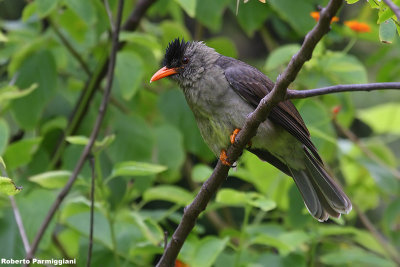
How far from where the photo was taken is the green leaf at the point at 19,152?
10.3ft

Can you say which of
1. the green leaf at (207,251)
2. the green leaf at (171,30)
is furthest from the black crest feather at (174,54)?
the green leaf at (207,251)

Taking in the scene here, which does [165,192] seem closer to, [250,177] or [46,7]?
[250,177]

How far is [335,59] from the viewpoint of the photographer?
3.51m

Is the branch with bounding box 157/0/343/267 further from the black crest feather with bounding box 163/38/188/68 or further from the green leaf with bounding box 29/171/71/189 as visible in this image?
the black crest feather with bounding box 163/38/188/68

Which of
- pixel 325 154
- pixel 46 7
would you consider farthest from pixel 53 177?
pixel 325 154

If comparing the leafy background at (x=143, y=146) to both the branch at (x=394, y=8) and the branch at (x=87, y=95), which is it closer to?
the branch at (x=87, y=95)

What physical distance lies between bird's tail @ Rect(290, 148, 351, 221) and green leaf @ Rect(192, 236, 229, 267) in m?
0.56

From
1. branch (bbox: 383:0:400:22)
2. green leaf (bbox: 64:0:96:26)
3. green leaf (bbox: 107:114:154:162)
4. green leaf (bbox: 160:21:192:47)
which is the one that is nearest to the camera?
branch (bbox: 383:0:400:22)

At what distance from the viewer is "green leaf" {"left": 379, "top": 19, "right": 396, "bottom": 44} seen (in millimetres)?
1837

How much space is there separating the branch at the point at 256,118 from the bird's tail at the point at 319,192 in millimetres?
884

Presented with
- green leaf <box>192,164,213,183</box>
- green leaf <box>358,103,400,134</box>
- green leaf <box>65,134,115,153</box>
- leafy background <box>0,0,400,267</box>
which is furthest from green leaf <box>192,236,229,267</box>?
green leaf <box>358,103,400,134</box>

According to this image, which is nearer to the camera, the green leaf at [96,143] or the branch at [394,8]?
the branch at [394,8]

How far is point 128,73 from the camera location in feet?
11.7

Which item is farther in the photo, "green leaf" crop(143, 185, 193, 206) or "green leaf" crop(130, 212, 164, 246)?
"green leaf" crop(143, 185, 193, 206)
